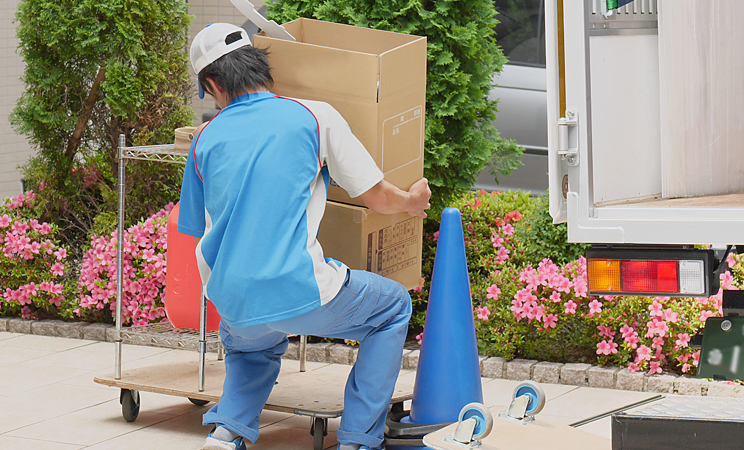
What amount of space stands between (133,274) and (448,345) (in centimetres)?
283

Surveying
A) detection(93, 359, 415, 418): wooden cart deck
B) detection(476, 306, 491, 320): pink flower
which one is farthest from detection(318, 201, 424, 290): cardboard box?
A: detection(476, 306, 491, 320): pink flower

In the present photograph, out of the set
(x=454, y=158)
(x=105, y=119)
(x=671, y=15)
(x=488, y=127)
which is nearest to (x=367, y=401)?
(x=671, y=15)

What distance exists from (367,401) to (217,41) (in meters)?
1.48

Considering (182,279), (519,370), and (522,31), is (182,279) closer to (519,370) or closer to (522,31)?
(519,370)

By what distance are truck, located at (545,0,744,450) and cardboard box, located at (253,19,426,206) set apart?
741mm

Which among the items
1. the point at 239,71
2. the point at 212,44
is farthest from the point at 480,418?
the point at 212,44

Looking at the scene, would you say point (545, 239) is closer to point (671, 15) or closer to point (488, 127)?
point (488, 127)

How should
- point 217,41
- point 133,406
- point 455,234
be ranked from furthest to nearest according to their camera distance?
point 133,406
point 455,234
point 217,41

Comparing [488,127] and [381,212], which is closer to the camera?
[381,212]

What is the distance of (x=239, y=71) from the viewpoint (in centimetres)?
314

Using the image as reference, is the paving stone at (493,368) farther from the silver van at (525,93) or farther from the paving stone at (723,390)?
the silver van at (525,93)

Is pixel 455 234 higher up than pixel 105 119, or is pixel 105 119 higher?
pixel 105 119

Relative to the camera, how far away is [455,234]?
11.3 feet

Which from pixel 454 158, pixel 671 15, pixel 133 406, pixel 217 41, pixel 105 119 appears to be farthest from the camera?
pixel 105 119
